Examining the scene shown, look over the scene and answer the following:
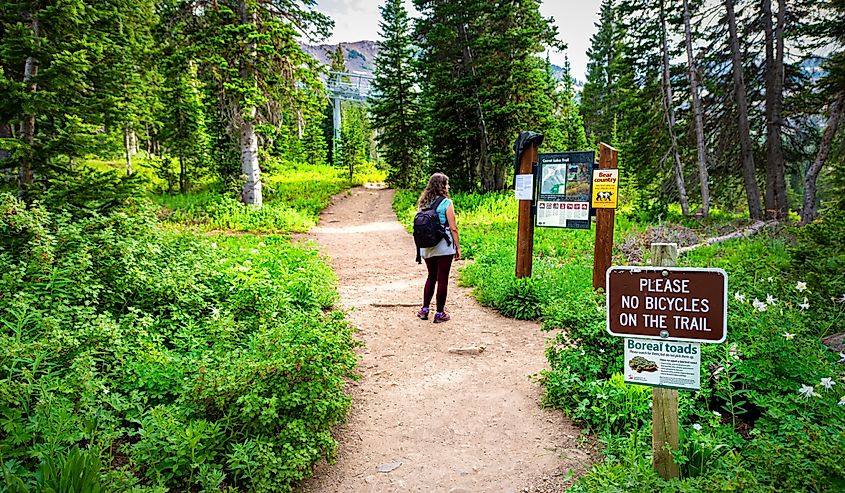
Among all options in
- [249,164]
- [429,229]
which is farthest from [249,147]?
[429,229]

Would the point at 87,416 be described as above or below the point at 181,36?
below

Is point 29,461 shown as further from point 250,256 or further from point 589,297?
point 250,256

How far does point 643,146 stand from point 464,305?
1508cm

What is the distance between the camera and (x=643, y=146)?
765 inches

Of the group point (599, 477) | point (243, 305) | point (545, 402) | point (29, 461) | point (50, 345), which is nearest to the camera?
point (29, 461)

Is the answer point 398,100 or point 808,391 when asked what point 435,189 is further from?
point 398,100

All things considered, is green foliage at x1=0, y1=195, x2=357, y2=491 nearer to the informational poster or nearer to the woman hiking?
the woman hiking

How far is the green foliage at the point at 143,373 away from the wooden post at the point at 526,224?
3976 millimetres

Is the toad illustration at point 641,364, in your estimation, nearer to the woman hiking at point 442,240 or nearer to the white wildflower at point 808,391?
the white wildflower at point 808,391

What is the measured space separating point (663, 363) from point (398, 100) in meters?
24.9

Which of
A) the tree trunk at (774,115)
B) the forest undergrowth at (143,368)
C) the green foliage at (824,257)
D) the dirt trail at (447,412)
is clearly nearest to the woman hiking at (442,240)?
the dirt trail at (447,412)

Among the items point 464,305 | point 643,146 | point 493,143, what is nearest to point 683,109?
point 643,146

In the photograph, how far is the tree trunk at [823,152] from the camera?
40.2 feet

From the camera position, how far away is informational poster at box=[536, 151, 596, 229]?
24.1ft
